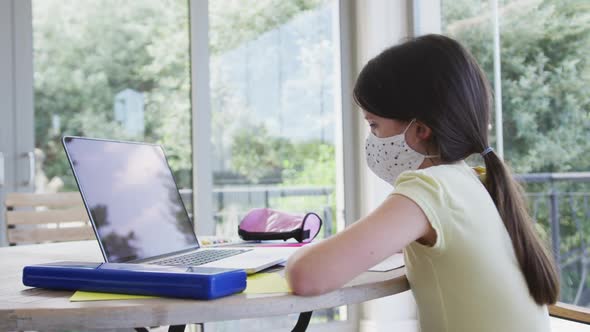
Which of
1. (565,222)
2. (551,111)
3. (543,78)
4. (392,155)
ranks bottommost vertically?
(565,222)

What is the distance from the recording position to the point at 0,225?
2691 mm

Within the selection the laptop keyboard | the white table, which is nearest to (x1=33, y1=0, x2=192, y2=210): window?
the laptop keyboard

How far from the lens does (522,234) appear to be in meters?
0.96

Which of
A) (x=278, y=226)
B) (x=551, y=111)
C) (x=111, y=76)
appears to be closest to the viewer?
(x=278, y=226)

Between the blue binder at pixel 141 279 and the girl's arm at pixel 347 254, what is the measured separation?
3.4 inches

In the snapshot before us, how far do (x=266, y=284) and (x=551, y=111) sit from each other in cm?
189

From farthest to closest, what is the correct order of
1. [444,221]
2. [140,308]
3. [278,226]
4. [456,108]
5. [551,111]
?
1. [551,111]
2. [278,226]
3. [456,108]
4. [444,221]
5. [140,308]

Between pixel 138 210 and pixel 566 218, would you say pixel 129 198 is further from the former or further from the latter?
pixel 566 218

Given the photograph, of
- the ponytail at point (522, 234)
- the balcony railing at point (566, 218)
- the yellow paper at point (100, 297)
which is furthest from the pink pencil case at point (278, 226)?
the balcony railing at point (566, 218)

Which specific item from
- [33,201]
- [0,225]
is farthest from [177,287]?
[0,225]

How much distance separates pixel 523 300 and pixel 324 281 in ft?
1.13

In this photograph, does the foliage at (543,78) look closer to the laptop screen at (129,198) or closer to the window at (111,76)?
the window at (111,76)

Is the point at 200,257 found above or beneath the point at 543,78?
beneath

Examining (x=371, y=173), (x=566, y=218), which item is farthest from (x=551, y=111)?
(x=371, y=173)
